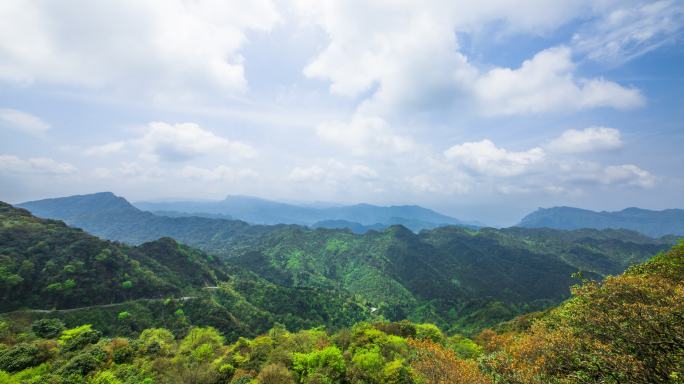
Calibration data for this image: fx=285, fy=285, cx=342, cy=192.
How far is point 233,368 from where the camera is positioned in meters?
39.6

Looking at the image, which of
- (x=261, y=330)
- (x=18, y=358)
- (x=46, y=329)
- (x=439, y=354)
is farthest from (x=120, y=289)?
(x=439, y=354)

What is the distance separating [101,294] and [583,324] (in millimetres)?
121605

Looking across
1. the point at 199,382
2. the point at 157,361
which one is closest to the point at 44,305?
the point at 157,361

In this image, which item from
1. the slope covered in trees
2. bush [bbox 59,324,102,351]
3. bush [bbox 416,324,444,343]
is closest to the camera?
the slope covered in trees

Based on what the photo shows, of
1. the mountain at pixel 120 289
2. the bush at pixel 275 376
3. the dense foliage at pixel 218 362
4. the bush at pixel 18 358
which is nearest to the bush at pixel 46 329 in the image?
the dense foliage at pixel 218 362

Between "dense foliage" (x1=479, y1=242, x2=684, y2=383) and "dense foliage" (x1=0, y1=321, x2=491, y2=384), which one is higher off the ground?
"dense foliage" (x1=479, y1=242, x2=684, y2=383)

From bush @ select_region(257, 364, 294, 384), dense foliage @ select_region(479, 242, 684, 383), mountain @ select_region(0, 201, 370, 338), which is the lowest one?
mountain @ select_region(0, 201, 370, 338)

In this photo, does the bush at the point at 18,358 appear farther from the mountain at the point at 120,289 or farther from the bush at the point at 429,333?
the bush at the point at 429,333

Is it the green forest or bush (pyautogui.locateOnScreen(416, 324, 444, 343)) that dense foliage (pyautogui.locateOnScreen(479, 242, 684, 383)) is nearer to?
the green forest

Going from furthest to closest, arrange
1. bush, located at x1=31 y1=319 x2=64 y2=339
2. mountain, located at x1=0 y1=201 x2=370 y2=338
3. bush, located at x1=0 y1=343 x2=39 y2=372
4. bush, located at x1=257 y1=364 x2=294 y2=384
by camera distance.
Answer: mountain, located at x1=0 y1=201 x2=370 y2=338
bush, located at x1=31 y1=319 x2=64 y2=339
bush, located at x1=0 y1=343 x2=39 y2=372
bush, located at x1=257 y1=364 x2=294 y2=384

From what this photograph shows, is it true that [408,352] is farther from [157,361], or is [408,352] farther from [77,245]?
[77,245]

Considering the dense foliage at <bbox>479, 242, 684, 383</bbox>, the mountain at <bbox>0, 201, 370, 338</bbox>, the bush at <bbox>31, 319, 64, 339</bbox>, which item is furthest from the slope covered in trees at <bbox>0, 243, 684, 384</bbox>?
the mountain at <bbox>0, 201, 370, 338</bbox>

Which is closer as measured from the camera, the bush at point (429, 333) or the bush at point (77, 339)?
the bush at point (77, 339)

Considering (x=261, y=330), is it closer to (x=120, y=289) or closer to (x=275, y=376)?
(x=120, y=289)
